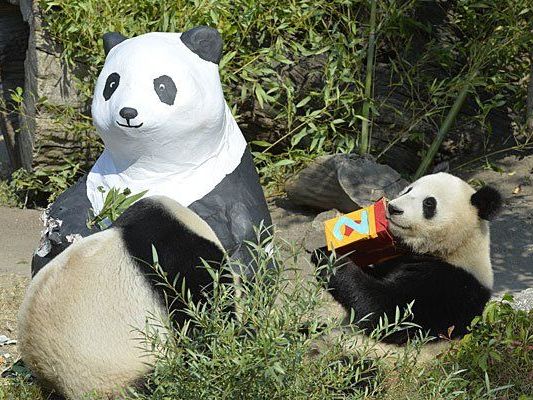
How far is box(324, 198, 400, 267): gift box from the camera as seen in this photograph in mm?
4273

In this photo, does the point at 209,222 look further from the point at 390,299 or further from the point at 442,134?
the point at 442,134

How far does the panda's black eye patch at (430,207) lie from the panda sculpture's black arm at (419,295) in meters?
0.22

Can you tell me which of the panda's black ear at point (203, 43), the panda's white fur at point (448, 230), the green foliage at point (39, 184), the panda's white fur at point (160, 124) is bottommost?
the green foliage at point (39, 184)

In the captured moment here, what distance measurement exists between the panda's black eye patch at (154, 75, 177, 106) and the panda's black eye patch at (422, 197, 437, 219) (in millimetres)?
1256

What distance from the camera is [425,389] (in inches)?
144

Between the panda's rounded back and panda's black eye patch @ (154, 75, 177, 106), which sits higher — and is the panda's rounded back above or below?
below

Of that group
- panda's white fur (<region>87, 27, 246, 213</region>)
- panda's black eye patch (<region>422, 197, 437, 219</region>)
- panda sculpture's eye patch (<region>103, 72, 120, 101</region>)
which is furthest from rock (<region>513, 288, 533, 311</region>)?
panda sculpture's eye patch (<region>103, 72, 120, 101</region>)

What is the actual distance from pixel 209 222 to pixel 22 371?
1.16m

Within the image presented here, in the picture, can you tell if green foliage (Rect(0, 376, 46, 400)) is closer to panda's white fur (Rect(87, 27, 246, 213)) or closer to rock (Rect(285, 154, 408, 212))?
panda's white fur (Rect(87, 27, 246, 213))

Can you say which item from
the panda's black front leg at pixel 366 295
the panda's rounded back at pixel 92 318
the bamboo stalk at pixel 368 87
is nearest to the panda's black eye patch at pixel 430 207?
the panda's black front leg at pixel 366 295

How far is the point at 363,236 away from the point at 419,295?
0.37m

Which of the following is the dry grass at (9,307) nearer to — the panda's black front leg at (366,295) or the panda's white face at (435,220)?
the panda's black front leg at (366,295)

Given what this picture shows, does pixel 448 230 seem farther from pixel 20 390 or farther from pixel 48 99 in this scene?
pixel 48 99

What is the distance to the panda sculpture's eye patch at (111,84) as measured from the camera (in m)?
4.40
